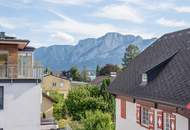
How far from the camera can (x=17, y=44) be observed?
1032 inches

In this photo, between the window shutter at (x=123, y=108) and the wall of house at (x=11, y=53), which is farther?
the window shutter at (x=123, y=108)

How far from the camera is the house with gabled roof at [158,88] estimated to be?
17641 mm

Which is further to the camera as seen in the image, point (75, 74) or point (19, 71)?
point (75, 74)

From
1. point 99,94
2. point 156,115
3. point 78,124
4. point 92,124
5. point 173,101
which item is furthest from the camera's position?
point 99,94

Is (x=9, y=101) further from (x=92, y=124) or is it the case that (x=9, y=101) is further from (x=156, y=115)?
(x=92, y=124)

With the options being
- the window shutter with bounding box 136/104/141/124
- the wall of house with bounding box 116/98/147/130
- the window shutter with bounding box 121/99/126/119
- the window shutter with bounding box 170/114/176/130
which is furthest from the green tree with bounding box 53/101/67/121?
the window shutter with bounding box 170/114/176/130

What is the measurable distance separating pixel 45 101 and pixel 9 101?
3550 centimetres

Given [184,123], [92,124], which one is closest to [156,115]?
[184,123]

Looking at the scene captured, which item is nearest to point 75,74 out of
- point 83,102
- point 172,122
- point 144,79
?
point 83,102

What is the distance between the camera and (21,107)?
25500 millimetres

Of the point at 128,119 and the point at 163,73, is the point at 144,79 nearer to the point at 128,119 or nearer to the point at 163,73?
the point at 163,73

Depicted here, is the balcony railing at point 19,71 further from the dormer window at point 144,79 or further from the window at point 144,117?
the window at point 144,117

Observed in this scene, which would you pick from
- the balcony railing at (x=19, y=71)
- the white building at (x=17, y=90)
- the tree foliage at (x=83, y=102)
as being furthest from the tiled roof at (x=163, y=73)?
the tree foliage at (x=83, y=102)

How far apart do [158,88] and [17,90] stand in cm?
978
